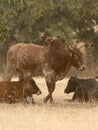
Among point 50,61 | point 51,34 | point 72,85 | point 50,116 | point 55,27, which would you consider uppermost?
point 50,61

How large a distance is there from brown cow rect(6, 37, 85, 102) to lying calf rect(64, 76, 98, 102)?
2.88 ft

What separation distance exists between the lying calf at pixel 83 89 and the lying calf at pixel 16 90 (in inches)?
51.1

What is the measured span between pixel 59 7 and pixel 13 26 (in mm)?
2447

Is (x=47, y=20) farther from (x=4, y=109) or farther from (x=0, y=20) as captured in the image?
(x=4, y=109)

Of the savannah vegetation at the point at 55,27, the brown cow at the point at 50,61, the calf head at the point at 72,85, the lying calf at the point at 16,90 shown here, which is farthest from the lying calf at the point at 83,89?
the savannah vegetation at the point at 55,27

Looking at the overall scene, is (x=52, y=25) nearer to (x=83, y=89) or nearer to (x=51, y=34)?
(x=51, y=34)

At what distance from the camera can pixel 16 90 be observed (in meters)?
13.9

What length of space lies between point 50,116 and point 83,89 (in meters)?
3.31

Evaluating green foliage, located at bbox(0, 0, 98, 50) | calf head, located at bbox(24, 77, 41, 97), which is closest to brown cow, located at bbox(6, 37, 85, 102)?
calf head, located at bbox(24, 77, 41, 97)

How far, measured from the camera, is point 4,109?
12.7 m

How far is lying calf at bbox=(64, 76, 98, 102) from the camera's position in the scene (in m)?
14.4

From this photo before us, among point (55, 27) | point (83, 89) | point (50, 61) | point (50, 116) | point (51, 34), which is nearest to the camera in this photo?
point (50, 116)

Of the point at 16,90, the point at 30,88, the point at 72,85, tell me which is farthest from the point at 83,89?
the point at 16,90

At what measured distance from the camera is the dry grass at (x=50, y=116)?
1016 centimetres
